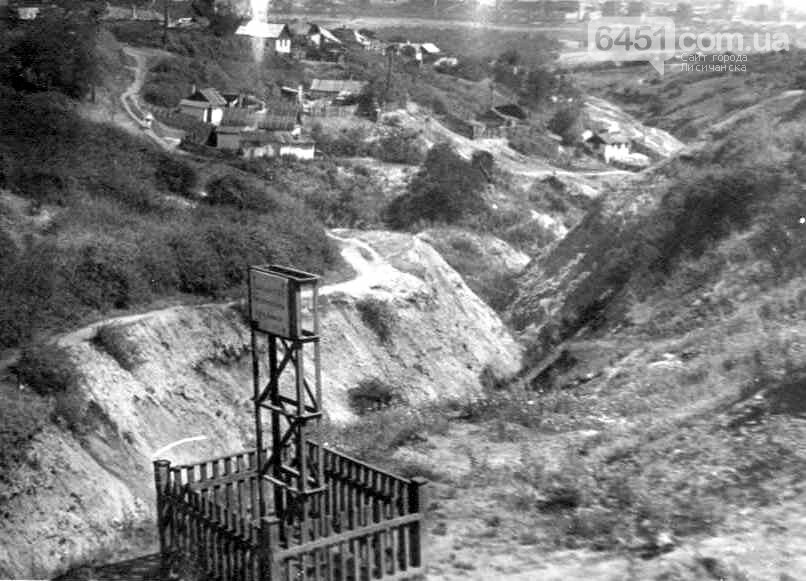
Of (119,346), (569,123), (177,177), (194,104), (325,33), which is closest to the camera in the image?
(119,346)

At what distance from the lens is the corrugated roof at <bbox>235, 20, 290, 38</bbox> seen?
118ft

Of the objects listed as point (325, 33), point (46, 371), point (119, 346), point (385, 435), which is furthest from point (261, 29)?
point (385, 435)

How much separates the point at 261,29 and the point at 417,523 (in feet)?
103

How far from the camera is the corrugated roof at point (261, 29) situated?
3597 centimetres

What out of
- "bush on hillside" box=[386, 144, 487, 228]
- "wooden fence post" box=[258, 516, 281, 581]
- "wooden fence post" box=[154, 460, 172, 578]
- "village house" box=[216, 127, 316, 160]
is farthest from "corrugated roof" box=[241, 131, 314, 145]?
"wooden fence post" box=[258, 516, 281, 581]

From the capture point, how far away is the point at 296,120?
32406 millimetres

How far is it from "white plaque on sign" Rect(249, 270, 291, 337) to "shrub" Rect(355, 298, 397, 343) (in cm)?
1297

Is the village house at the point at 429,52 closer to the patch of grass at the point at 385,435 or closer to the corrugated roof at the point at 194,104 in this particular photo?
the corrugated roof at the point at 194,104

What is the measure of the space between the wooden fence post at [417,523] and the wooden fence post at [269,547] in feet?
3.08

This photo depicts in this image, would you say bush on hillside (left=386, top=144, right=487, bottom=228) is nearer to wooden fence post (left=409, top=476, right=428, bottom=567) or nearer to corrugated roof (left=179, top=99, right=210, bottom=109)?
corrugated roof (left=179, top=99, right=210, bottom=109)

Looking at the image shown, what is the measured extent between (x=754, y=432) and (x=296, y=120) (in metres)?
24.2

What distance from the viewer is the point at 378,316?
67.7 ft

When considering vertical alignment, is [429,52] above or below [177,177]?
above

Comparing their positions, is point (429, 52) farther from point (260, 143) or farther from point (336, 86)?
point (260, 143)
